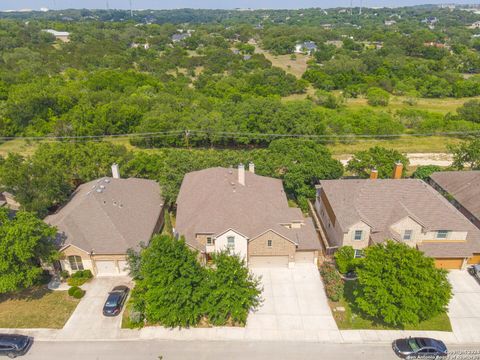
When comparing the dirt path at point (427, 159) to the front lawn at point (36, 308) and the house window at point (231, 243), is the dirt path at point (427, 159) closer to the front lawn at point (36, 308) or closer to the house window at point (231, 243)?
the house window at point (231, 243)

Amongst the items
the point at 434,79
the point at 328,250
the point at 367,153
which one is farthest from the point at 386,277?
the point at 434,79

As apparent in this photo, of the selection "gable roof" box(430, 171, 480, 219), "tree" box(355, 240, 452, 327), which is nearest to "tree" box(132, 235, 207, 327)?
"tree" box(355, 240, 452, 327)

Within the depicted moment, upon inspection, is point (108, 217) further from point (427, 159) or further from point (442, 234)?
point (427, 159)

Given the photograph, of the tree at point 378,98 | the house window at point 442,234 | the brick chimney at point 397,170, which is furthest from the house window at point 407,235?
the tree at point 378,98

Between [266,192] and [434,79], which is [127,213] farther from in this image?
[434,79]

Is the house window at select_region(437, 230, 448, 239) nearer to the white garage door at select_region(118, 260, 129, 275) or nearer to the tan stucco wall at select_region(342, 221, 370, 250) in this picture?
the tan stucco wall at select_region(342, 221, 370, 250)
